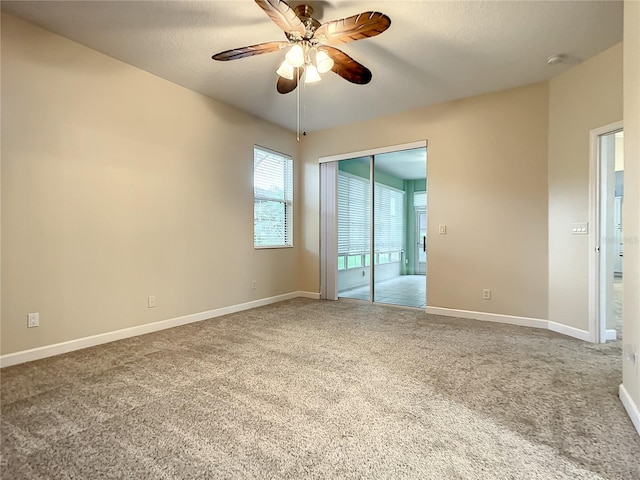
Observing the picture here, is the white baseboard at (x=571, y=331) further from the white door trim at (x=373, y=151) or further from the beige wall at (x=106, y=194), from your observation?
the beige wall at (x=106, y=194)

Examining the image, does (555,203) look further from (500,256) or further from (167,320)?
(167,320)

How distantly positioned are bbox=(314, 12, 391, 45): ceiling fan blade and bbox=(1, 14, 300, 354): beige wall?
211cm

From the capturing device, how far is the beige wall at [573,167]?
9.87 ft

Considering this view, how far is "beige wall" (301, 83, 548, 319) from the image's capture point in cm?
363

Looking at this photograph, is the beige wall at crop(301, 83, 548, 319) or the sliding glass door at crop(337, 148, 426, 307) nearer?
the beige wall at crop(301, 83, 548, 319)

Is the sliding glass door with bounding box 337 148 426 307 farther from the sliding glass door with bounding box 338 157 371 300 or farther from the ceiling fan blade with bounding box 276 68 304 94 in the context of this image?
the ceiling fan blade with bounding box 276 68 304 94

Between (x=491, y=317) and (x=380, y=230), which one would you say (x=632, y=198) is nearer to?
(x=491, y=317)

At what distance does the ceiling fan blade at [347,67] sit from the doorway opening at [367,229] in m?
1.95

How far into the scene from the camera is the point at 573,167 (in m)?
3.29

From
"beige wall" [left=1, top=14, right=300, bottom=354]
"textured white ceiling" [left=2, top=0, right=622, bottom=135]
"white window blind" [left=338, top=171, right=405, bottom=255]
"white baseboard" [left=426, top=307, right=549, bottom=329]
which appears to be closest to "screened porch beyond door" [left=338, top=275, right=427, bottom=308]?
"white baseboard" [left=426, top=307, right=549, bottom=329]

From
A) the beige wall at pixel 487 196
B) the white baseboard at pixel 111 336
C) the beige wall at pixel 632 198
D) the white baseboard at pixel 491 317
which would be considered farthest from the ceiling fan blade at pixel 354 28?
the white baseboard at pixel 491 317

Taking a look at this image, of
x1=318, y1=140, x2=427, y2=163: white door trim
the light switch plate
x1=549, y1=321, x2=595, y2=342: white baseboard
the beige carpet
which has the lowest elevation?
the beige carpet

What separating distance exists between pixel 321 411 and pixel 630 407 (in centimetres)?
170

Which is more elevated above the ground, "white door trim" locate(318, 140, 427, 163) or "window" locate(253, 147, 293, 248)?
"white door trim" locate(318, 140, 427, 163)
